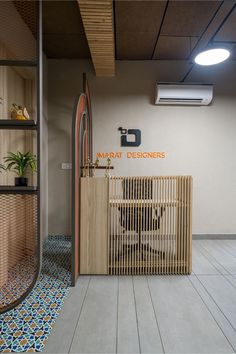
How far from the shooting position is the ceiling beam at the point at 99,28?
2.44 m

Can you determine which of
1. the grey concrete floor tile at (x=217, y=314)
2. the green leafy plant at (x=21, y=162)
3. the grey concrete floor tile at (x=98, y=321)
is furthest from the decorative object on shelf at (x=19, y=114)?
the grey concrete floor tile at (x=217, y=314)

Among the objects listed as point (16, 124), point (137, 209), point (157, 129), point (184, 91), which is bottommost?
point (137, 209)

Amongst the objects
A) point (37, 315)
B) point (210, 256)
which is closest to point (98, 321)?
point (37, 315)

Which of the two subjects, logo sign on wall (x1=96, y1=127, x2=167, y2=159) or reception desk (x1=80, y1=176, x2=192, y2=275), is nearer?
reception desk (x1=80, y1=176, x2=192, y2=275)

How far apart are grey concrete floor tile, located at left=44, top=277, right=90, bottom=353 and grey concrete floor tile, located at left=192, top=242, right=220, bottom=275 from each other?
4.86 ft

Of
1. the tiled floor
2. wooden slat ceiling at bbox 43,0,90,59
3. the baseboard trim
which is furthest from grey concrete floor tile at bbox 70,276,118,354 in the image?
wooden slat ceiling at bbox 43,0,90,59

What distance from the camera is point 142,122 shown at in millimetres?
4371

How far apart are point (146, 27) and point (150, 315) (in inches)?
138

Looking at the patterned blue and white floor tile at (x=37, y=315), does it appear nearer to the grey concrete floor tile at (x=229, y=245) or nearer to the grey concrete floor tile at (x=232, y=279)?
the grey concrete floor tile at (x=232, y=279)

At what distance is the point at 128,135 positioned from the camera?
4367 mm

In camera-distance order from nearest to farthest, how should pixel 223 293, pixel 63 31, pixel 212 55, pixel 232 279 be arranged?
pixel 223 293 → pixel 232 279 → pixel 212 55 → pixel 63 31

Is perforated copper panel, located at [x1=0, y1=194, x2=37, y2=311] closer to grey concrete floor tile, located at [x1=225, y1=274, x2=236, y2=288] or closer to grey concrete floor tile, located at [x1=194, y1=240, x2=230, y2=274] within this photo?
grey concrete floor tile, located at [x1=225, y1=274, x2=236, y2=288]

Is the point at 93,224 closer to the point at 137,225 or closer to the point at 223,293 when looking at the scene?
the point at 137,225

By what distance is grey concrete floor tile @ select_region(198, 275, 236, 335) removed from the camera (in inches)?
84.6
